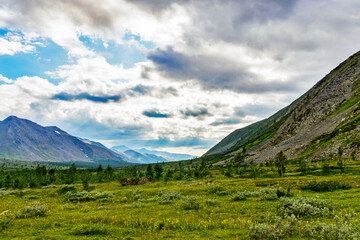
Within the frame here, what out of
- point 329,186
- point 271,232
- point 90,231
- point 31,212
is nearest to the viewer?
point 271,232

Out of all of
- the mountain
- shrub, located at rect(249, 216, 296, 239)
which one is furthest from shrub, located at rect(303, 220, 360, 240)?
the mountain

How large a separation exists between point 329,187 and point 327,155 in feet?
298

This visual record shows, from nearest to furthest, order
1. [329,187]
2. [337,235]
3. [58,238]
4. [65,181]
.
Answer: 1. [337,235]
2. [58,238]
3. [329,187]
4. [65,181]

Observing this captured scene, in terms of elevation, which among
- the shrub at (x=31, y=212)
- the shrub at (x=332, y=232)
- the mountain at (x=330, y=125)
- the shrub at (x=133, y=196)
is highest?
the mountain at (x=330, y=125)

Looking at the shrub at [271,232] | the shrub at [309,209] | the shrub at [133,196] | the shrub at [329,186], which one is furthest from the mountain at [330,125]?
the shrub at [271,232]

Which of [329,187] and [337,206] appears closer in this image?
[337,206]

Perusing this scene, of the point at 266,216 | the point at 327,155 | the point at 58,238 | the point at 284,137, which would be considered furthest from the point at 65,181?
the point at 284,137

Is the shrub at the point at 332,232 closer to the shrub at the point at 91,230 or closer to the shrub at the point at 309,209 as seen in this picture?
the shrub at the point at 309,209

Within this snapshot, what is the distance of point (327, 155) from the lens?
104 metres

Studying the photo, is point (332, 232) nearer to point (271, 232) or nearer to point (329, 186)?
point (271, 232)

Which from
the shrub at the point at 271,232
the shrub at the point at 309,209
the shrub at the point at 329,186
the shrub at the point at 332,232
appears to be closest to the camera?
the shrub at the point at 332,232

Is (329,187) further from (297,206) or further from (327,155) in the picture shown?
(327,155)

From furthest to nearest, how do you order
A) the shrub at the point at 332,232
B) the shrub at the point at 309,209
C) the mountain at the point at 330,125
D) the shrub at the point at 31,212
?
the mountain at the point at 330,125 < the shrub at the point at 31,212 < the shrub at the point at 309,209 < the shrub at the point at 332,232

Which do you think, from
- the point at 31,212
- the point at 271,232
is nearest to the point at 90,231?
the point at 31,212
